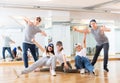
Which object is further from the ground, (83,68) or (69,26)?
(69,26)

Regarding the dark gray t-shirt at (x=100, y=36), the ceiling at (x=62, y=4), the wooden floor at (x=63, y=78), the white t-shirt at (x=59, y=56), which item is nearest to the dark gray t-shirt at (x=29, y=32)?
the white t-shirt at (x=59, y=56)

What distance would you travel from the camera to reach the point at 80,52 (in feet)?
16.7

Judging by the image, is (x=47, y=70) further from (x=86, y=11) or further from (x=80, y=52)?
(x=86, y=11)

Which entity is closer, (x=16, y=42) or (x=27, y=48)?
(x=27, y=48)

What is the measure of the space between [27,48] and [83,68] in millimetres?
1395

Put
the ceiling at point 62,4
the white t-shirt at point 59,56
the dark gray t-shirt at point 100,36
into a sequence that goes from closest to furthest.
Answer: the dark gray t-shirt at point 100,36 < the white t-shirt at point 59,56 < the ceiling at point 62,4

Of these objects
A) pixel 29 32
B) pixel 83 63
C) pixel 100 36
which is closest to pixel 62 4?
pixel 29 32

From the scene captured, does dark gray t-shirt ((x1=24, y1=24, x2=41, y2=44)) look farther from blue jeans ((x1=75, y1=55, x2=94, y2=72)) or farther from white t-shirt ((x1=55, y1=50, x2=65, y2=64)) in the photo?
blue jeans ((x1=75, y1=55, x2=94, y2=72))

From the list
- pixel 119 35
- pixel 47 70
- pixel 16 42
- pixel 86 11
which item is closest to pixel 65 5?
pixel 86 11

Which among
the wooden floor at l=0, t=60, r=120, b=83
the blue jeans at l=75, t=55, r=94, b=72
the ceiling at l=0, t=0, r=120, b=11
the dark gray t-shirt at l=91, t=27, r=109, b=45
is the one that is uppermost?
the ceiling at l=0, t=0, r=120, b=11

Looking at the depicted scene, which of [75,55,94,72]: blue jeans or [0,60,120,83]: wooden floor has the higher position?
[75,55,94,72]: blue jeans

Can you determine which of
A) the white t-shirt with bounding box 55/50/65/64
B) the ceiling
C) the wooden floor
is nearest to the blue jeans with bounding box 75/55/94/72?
the wooden floor

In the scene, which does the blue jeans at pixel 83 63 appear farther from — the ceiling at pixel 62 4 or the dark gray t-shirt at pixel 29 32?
the ceiling at pixel 62 4

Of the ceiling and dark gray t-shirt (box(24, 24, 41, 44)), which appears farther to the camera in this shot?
the ceiling
